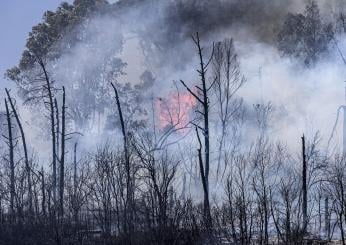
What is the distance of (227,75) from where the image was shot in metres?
36.6

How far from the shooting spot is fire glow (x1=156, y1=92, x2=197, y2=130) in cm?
4000

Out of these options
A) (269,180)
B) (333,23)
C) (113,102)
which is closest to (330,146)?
(269,180)

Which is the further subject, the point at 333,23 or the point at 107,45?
the point at 107,45

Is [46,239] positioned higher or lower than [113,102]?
lower

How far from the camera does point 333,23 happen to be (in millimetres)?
39188

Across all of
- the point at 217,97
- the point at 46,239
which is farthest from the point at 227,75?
the point at 46,239

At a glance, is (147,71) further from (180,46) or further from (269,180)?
(269,180)

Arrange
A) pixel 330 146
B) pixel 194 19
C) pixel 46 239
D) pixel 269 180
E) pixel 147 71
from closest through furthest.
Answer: pixel 46 239 → pixel 269 180 → pixel 330 146 → pixel 194 19 → pixel 147 71

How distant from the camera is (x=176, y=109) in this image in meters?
40.6

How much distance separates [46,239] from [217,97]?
17.8 meters

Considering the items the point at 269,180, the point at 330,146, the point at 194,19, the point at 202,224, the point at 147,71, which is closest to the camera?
the point at 202,224

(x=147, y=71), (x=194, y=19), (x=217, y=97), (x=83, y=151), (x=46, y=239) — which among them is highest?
(x=194, y=19)

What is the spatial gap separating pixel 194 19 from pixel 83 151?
12.2 metres

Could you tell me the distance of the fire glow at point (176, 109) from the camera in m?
40.0
